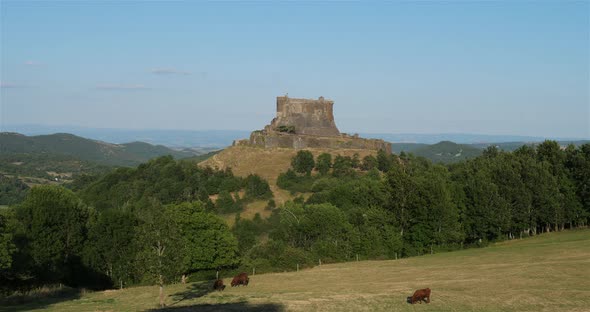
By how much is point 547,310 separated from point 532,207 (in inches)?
1914

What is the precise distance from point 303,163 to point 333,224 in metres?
44.6

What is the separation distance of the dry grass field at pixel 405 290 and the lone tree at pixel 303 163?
211 feet

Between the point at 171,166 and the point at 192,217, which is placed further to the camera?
the point at 171,166

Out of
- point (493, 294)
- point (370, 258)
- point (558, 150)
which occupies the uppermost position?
point (558, 150)

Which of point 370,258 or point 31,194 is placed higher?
point 31,194

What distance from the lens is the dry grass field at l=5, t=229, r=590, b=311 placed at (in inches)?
1250

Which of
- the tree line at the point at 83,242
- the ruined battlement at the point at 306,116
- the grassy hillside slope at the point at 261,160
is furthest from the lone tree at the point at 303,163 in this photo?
the tree line at the point at 83,242

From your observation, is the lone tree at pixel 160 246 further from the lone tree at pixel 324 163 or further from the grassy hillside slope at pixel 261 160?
the lone tree at pixel 324 163

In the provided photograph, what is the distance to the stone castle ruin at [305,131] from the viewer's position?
130625mm

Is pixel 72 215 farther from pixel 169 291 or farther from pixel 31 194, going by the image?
pixel 169 291

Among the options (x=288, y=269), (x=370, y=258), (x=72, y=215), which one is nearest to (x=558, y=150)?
(x=370, y=258)

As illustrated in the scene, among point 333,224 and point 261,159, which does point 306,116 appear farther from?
point 333,224

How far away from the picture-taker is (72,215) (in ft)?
213

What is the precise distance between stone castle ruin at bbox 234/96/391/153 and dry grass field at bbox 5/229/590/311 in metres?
79.5
